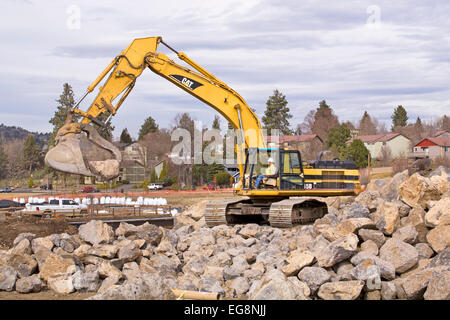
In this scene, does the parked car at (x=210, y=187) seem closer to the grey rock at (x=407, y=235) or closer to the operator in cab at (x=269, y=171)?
the operator in cab at (x=269, y=171)

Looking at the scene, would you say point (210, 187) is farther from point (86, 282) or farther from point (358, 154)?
point (86, 282)

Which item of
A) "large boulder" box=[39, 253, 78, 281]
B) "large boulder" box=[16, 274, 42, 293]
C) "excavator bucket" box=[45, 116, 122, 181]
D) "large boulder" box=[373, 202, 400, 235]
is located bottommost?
"large boulder" box=[16, 274, 42, 293]

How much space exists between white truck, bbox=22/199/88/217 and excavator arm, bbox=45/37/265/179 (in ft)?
49.4

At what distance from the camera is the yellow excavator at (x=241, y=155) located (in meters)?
16.8

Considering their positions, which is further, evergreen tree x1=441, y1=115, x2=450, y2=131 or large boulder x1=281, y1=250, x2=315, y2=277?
evergreen tree x1=441, y1=115, x2=450, y2=131

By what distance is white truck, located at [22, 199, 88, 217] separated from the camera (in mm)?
32219

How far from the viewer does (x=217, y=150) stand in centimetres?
5541

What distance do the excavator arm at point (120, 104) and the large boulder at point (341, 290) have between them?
7.16 m

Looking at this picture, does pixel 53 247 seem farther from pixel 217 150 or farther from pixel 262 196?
pixel 217 150

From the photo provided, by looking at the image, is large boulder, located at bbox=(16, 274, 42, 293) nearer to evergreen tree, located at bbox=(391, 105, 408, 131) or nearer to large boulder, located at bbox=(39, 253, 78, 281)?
large boulder, located at bbox=(39, 253, 78, 281)

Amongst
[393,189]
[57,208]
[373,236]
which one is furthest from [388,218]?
[57,208]

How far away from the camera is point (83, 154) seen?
15383 millimetres

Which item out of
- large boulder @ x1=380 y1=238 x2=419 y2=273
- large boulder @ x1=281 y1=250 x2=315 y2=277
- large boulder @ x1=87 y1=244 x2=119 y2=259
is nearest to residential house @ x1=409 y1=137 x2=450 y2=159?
large boulder @ x1=380 y1=238 x2=419 y2=273
